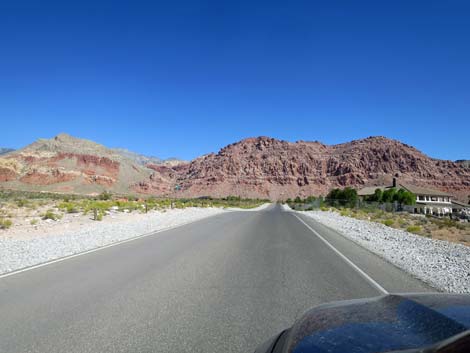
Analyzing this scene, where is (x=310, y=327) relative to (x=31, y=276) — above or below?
above

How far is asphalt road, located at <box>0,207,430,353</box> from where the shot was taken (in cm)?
469

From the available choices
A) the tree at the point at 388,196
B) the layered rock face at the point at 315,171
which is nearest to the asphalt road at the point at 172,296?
the tree at the point at 388,196

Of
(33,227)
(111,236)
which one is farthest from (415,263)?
(33,227)

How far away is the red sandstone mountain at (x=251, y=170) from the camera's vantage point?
114 meters

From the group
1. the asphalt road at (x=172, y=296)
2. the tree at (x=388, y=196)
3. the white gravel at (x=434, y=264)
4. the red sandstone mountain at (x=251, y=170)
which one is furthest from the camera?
the red sandstone mountain at (x=251, y=170)

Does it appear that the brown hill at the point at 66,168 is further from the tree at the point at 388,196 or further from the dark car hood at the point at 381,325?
the dark car hood at the point at 381,325

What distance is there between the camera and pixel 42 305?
20.2ft

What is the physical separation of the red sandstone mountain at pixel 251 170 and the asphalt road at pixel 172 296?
346ft

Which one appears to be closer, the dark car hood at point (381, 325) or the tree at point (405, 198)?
the dark car hood at point (381, 325)

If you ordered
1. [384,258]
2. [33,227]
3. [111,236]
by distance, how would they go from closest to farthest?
1. [384,258]
2. [111,236]
3. [33,227]

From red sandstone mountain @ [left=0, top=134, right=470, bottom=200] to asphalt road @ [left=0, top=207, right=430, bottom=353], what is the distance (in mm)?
105558

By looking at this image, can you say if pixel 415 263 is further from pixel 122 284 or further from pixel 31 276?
pixel 31 276

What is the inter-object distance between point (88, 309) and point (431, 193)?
93.0 meters

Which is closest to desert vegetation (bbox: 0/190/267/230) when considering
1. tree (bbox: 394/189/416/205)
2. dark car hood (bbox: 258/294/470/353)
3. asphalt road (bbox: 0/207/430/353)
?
asphalt road (bbox: 0/207/430/353)
